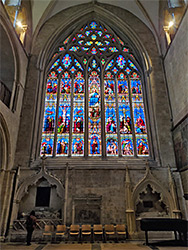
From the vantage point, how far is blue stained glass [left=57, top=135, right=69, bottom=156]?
1030 centimetres

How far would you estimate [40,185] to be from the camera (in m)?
9.25

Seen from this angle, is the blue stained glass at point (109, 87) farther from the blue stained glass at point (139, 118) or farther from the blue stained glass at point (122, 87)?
the blue stained glass at point (139, 118)

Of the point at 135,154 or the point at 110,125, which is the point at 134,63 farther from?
the point at 135,154

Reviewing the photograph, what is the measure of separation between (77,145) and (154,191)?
14.6ft

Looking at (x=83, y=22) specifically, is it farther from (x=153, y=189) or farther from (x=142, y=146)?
(x=153, y=189)

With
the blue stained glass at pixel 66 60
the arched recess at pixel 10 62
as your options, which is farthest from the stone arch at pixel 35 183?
the blue stained glass at pixel 66 60

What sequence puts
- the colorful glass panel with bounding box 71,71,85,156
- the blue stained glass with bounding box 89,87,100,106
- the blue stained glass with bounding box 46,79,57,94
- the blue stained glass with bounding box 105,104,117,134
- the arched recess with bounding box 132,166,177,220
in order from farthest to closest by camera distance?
the blue stained glass with bounding box 46,79,57,94 < the blue stained glass with bounding box 89,87,100,106 < the blue stained glass with bounding box 105,104,117,134 < the colorful glass panel with bounding box 71,71,85,156 < the arched recess with bounding box 132,166,177,220

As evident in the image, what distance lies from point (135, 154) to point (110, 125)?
2.10m

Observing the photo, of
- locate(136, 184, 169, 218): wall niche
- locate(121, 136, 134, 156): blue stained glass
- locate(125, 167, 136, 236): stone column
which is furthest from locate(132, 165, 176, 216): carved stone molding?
locate(121, 136, 134, 156): blue stained glass

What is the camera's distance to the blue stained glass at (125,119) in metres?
10.8

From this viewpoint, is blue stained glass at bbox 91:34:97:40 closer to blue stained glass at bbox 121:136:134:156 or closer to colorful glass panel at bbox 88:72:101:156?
colorful glass panel at bbox 88:72:101:156

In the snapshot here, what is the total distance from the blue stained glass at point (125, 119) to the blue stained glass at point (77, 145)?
7.58 ft

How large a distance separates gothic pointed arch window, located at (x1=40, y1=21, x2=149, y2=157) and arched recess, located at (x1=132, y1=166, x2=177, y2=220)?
1.51m

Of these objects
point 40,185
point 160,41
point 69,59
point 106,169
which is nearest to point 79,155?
point 106,169
